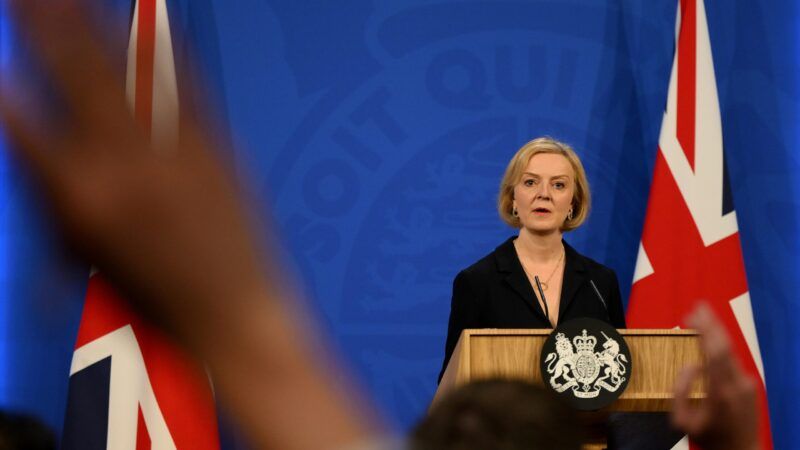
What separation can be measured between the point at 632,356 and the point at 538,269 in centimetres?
116

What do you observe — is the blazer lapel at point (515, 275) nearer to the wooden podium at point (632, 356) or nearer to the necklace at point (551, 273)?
the necklace at point (551, 273)

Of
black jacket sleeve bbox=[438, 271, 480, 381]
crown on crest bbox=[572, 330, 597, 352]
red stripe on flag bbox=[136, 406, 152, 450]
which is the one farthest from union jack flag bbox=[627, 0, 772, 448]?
red stripe on flag bbox=[136, 406, 152, 450]

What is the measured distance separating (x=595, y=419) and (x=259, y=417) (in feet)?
8.07

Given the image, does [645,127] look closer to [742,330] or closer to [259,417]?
[742,330]

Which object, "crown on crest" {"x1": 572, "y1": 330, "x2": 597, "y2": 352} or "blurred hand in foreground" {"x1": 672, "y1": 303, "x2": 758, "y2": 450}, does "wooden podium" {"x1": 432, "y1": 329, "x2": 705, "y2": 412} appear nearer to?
"crown on crest" {"x1": 572, "y1": 330, "x2": 597, "y2": 352}

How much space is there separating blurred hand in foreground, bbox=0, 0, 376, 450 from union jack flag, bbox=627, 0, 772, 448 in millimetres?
4256

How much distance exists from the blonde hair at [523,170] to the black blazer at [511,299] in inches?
11.4

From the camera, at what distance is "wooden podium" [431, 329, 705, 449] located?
8.97 feet

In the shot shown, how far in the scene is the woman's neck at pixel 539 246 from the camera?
3988 mm

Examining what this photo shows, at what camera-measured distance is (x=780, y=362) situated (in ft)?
16.7

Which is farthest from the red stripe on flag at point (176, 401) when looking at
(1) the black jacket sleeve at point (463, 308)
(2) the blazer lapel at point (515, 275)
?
(2) the blazer lapel at point (515, 275)

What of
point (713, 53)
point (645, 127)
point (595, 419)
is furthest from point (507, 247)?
point (713, 53)

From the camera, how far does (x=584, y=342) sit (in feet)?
9.18

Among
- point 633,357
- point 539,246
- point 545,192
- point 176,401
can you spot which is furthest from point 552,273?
point 176,401
